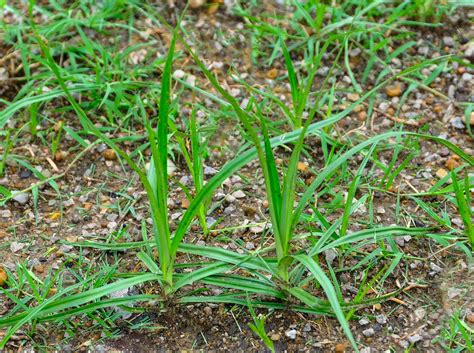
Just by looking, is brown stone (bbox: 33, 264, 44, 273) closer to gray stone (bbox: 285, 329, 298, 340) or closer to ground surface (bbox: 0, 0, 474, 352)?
ground surface (bbox: 0, 0, 474, 352)

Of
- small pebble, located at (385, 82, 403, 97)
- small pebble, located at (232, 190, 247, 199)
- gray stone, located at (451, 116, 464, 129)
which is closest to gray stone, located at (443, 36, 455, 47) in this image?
small pebble, located at (385, 82, 403, 97)

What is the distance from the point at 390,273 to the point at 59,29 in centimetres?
166

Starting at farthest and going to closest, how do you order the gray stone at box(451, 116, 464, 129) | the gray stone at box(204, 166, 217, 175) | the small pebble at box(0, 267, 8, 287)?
the gray stone at box(451, 116, 464, 129) → the gray stone at box(204, 166, 217, 175) → the small pebble at box(0, 267, 8, 287)

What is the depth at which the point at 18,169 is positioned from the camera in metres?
2.69

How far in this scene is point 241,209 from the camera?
8.25 ft

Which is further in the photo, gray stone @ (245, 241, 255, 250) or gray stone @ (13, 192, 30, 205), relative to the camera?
gray stone @ (13, 192, 30, 205)

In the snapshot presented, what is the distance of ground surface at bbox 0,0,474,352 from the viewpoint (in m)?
2.14

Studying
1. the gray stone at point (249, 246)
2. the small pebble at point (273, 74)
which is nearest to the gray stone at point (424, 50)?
the small pebble at point (273, 74)

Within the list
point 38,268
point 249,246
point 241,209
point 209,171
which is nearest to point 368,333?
point 249,246

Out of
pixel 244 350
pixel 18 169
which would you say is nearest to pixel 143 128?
pixel 18 169

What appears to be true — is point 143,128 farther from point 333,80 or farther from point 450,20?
point 450,20

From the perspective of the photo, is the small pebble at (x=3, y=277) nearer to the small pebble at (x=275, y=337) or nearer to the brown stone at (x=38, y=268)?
the brown stone at (x=38, y=268)

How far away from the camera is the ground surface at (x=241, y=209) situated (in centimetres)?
214

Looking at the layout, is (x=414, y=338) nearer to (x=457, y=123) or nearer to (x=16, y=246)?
(x=457, y=123)
